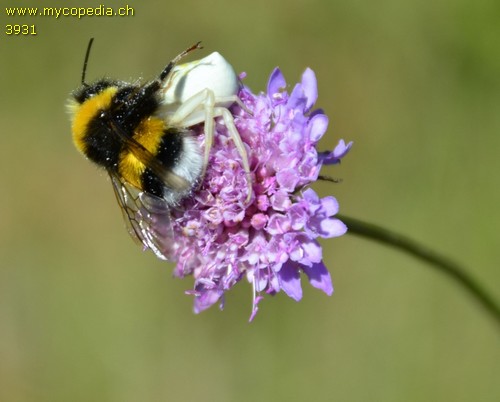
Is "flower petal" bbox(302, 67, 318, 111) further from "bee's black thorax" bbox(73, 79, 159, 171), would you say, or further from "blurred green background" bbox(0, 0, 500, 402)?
"blurred green background" bbox(0, 0, 500, 402)

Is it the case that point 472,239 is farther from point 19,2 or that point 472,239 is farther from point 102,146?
point 19,2

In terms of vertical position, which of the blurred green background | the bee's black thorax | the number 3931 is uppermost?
the bee's black thorax

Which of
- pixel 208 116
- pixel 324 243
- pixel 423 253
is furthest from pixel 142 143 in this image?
pixel 324 243

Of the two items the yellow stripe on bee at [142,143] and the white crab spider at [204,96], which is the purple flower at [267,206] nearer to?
the white crab spider at [204,96]

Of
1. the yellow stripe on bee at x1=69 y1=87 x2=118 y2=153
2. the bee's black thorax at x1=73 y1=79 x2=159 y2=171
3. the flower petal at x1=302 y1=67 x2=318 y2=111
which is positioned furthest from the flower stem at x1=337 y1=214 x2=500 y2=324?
the yellow stripe on bee at x1=69 y1=87 x2=118 y2=153

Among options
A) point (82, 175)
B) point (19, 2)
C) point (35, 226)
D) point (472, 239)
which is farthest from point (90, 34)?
point (472, 239)

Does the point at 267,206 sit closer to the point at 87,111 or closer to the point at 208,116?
the point at 208,116
